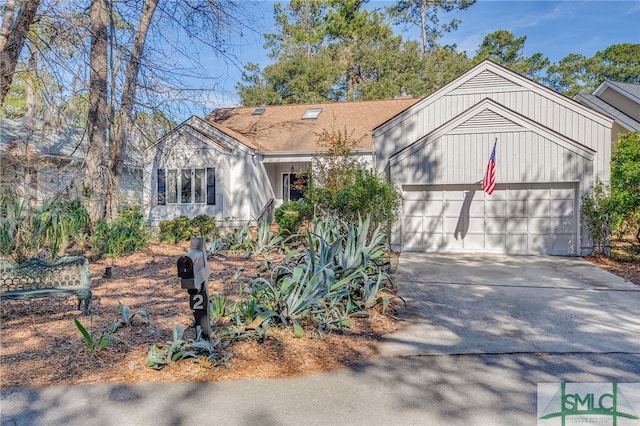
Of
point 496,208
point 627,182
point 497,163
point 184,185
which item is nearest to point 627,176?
point 627,182

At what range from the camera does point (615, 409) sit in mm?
3367

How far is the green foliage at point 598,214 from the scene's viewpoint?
36.0ft

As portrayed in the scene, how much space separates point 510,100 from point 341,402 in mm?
12491

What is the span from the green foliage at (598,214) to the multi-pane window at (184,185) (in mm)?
12597

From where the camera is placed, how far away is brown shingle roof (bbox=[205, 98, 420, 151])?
16.6 meters

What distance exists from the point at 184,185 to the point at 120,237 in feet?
20.5

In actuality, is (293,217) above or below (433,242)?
above

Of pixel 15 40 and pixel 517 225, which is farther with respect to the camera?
pixel 517 225

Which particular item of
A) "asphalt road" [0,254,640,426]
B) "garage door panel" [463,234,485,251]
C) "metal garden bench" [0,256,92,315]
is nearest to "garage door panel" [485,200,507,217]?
"garage door panel" [463,234,485,251]

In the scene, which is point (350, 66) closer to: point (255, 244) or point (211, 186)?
point (211, 186)

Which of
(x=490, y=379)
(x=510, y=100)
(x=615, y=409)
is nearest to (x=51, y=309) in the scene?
(x=490, y=379)

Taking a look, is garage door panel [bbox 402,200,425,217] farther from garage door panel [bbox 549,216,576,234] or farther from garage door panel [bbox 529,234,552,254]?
garage door panel [bbox 549,216,576,234]

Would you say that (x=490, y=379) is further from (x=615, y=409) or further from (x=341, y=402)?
(x=341, y=402)

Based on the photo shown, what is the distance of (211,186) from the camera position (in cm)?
1599
